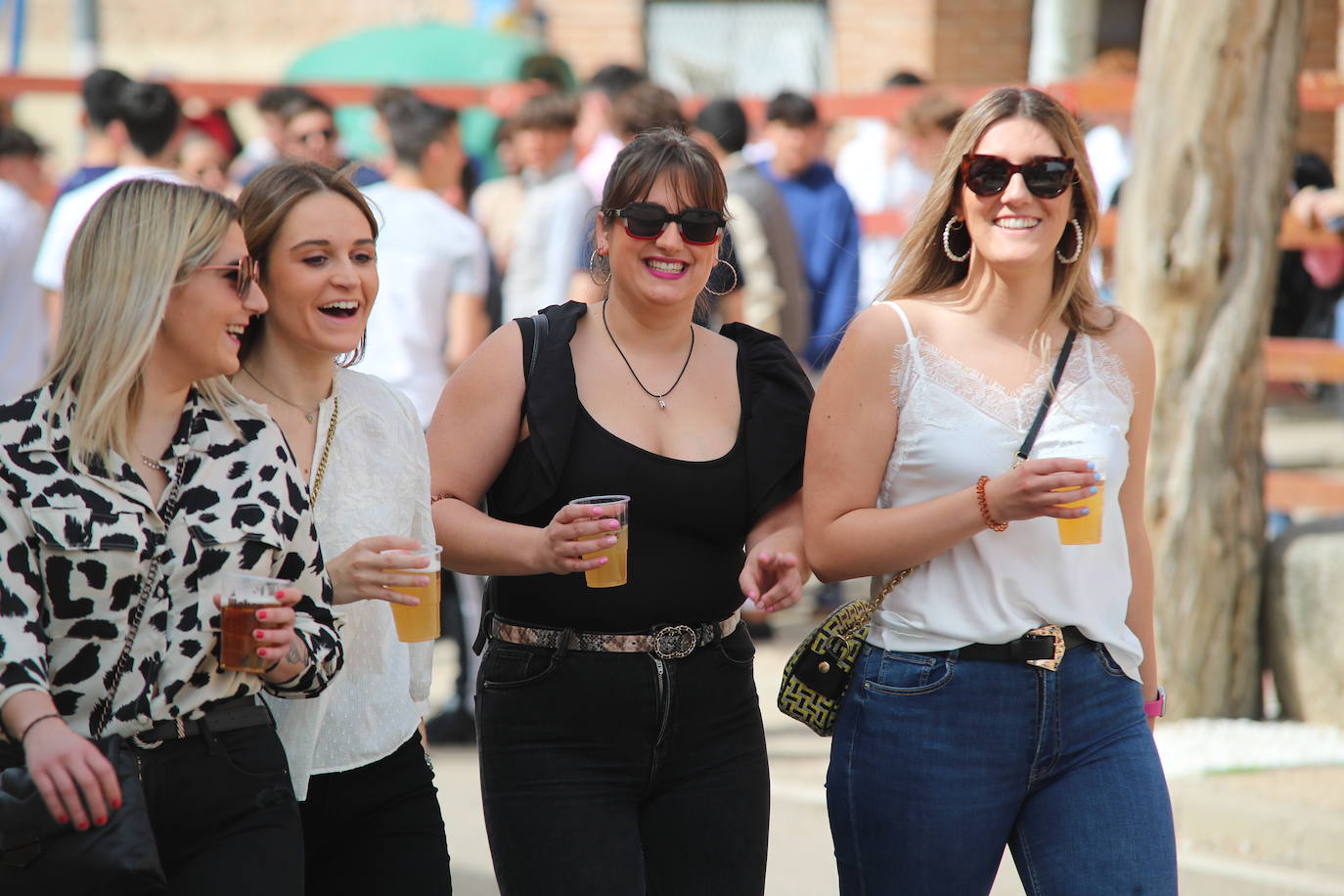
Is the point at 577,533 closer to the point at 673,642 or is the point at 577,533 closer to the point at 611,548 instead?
the point at 611,548

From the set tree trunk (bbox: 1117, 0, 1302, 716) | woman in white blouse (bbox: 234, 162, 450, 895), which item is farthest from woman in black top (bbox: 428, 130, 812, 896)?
tree trunk (bbox: 1117, 0, 1302, 716)

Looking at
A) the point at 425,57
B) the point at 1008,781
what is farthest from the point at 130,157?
the point at 425,57

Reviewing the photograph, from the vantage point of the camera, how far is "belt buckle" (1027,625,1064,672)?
3.02 m

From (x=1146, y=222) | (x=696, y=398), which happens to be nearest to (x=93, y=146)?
(x=1146, y=222)

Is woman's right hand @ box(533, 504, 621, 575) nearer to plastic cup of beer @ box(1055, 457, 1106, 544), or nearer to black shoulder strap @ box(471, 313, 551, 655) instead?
black shoulder strap @ box(471, 313, 551, 655)

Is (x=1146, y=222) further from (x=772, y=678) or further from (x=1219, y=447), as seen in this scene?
(x=772, y=678)

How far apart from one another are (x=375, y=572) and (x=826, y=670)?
906 millimetres

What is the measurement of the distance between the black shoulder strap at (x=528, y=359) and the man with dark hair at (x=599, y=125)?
14.6 feet

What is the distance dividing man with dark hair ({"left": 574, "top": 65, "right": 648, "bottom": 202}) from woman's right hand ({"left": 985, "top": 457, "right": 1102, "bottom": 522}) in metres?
4.99

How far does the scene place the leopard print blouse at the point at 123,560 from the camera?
2445mm

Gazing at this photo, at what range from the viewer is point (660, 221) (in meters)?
3.15

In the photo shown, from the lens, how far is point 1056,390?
3158 millimetres

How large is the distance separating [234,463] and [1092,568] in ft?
5.17

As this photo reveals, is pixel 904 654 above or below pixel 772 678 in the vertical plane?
above
